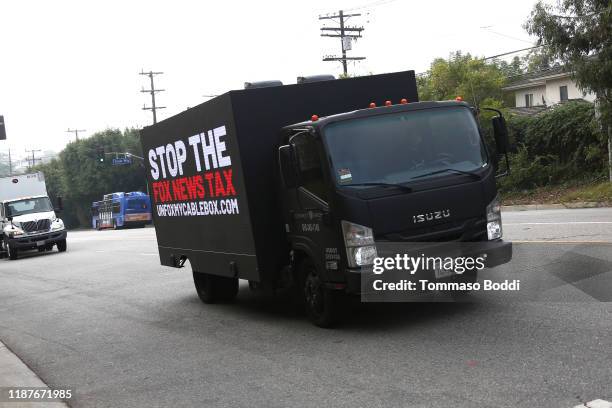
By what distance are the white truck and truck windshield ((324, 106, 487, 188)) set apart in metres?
23.4

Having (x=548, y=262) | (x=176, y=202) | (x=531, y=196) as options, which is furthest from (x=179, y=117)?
(x=531, y=196)

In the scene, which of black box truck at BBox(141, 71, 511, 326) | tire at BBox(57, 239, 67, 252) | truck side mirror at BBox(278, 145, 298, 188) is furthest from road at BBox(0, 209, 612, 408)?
tire at BBox(57, 239, 67, 252)

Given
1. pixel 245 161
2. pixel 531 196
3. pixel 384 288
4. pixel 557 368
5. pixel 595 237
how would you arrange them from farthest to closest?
pixel 531 196
pixel 595 237
pixel 245 161
pixel 384 288
pixel 557 368

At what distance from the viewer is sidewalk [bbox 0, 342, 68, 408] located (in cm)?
659

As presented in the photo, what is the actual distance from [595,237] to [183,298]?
22.4ft

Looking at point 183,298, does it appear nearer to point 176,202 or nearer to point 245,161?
point 176,202

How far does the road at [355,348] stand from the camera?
5.66 metres

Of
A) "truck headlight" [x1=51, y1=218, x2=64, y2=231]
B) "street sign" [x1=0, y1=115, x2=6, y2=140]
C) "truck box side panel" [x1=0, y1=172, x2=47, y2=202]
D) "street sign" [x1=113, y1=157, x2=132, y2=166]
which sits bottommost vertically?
"truck headlight" [x1=51, y1=218, x2=64, y2=231]

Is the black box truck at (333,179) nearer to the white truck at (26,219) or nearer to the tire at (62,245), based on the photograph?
the white truck at (26,219)

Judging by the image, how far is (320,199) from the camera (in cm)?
755

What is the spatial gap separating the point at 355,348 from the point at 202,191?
3.68 metres

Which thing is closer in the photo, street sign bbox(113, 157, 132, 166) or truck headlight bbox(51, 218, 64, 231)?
truck headlight bbox(51, 218, 64, 231)

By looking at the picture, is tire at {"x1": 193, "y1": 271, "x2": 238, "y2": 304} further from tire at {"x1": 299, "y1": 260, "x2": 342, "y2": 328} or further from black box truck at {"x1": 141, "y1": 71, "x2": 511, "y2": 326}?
tire at {"x1": 299, "y1": 260, "x2": 342, "y2": 328}

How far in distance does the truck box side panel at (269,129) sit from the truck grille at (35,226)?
22.3 metres
